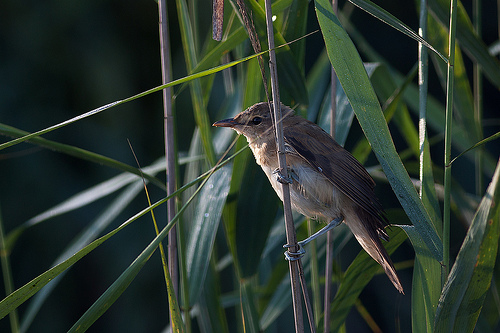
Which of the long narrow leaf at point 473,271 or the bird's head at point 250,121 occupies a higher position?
the bird's head at point 250,121

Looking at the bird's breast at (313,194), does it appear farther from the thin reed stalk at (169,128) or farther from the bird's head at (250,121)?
the thin reed stalk at (169,128)

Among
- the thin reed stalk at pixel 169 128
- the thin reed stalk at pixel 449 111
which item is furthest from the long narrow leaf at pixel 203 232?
the thin reed stalk at pixel 449 111

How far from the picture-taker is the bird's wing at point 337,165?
1.51 meters

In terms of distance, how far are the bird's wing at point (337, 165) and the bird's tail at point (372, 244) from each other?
0.07m

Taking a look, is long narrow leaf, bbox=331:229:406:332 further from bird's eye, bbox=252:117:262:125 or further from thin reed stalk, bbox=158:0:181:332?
bird's eye, bbox=252:117:262:125

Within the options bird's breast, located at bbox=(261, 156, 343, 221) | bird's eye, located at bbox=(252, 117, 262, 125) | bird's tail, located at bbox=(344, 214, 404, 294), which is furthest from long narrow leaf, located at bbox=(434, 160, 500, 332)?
bird's eye, located at bbox=(252, 117, 262, 125)

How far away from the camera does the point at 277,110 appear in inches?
45.3

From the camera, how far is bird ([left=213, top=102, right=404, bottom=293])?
1520 millimetres

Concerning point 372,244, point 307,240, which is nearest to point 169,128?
point 307,240

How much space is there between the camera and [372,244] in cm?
145

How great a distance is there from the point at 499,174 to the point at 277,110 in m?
0.49

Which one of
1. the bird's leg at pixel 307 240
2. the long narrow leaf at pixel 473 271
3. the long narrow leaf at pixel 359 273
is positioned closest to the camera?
the long narrow leaf at pixel 473 271

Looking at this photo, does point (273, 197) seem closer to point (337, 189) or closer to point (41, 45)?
point (337, 189)

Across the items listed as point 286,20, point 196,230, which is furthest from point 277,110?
point 196,230
